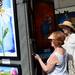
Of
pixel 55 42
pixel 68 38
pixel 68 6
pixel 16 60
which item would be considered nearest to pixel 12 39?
pixel 16 60

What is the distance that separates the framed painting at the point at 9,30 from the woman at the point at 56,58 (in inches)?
12.7

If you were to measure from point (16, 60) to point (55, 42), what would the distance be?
1.82 feet

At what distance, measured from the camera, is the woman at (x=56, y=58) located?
135 inches

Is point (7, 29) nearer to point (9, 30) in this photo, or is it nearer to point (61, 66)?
point (9, 30)

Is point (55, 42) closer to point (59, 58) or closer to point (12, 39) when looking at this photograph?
point (59, 58)

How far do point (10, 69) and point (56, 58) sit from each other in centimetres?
64

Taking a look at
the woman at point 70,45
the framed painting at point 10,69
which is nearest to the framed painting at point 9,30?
the framed painting at point 10,69

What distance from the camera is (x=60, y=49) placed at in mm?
3498

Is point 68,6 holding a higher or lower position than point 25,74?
higher

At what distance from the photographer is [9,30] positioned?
138 inches

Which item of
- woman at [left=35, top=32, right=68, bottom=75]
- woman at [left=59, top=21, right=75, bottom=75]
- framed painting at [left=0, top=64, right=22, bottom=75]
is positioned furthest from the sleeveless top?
framed painting at [left=0, top=64, right=22, bottom=75]

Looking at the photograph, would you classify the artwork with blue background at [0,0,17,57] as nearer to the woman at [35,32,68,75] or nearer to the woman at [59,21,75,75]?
the woman at [35,32,68,75]

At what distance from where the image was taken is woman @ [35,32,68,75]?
3428mm

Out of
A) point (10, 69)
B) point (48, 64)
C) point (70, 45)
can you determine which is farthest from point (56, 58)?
point (70, 45)
